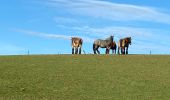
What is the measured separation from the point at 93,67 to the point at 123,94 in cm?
925

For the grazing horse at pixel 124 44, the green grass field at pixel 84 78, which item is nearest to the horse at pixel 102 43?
the grazing horse at pixel 124 44

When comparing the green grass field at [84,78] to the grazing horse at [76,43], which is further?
the grazing horse at [76,43]

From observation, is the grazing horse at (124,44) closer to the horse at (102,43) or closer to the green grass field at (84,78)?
the horse at (102,43)

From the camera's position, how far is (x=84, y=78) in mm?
31812

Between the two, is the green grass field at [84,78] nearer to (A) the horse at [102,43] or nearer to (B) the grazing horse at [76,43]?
(B) the grazing horse at [76,43]

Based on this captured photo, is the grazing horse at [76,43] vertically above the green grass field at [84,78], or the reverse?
the grazing horse at [76,43]

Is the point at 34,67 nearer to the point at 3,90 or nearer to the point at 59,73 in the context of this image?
the point at 59,73

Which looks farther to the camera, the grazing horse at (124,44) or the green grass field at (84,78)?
the grazing horse at (124,44)

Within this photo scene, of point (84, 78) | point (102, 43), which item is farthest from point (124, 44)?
point (84, 78)

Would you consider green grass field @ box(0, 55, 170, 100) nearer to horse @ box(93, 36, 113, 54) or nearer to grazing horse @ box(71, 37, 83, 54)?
grazing horse @ box(71, 37, 83, 54)

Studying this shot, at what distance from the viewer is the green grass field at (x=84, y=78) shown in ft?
88.5

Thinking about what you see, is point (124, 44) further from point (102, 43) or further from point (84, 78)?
point (84, 78)

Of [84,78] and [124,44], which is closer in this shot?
[84,78]

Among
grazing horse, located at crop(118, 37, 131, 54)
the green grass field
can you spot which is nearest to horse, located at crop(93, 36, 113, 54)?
grazing horse, located at crop(118, 37, 131, 54)
